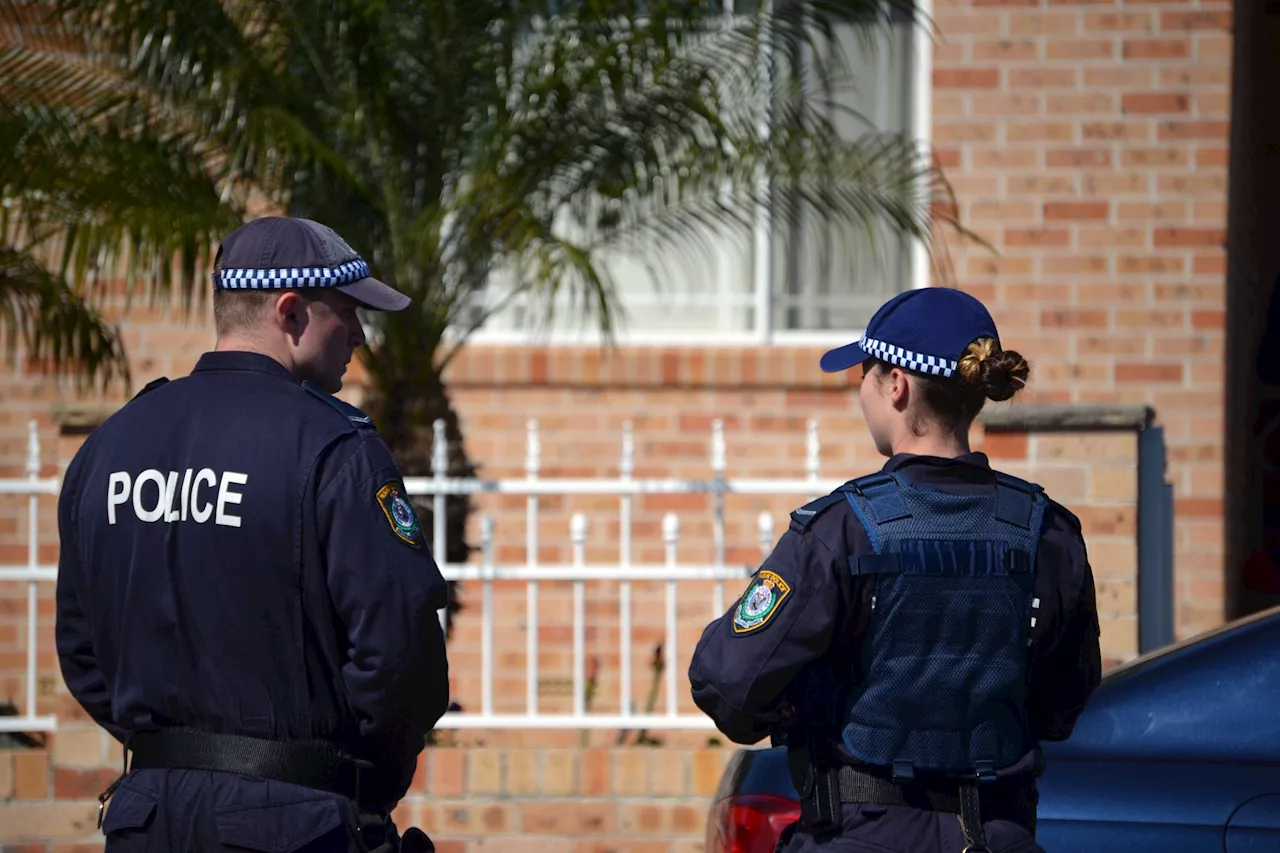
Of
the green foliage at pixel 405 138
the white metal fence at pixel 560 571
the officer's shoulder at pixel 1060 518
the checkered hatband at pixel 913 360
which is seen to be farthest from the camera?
the white metal fence at pixel 560 571

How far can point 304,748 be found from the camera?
2418 mm

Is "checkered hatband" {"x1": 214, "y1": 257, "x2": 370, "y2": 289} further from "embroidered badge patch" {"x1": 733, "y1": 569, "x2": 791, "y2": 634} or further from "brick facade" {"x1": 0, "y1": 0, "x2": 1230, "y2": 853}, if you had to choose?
"brick facade" {"x1": 0, "y1": 0, "x2": 1230, "y2": 853}

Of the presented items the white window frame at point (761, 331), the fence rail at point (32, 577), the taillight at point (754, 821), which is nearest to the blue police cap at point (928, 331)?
the taillight at point (754, 821)

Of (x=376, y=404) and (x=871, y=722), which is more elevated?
(x=376, y=404)

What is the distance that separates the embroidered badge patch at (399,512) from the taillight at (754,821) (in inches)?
37.9

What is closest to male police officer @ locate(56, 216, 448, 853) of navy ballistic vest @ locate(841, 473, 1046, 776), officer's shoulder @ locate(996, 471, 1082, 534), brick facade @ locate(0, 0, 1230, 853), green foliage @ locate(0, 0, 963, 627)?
navy ballistic vest @ locate(841, 473, 1046, 776)

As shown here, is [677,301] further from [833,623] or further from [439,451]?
[833,623]

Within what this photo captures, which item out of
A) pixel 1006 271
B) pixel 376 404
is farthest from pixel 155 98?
pixel 1006 271

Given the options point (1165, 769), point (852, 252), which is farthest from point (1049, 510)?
point (852, 252)

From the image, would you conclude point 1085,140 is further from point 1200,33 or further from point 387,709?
point 387,709

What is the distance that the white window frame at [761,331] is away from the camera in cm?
738

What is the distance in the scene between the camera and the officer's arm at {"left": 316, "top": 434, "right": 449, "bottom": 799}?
2.39m

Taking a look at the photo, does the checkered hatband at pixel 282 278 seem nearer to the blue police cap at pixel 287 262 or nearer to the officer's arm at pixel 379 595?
the blue police cap at pixel 287 262

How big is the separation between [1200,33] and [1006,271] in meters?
1.35
